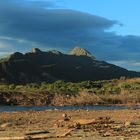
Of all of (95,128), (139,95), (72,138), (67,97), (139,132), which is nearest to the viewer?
(72,138)

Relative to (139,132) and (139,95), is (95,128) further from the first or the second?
(139,95)

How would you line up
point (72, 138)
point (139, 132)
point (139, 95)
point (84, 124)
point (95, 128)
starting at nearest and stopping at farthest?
point (72, 138)
point (139, 132)
point (95, 128)
point (84, 124)
point (139, 95)

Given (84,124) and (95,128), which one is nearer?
(95,128)

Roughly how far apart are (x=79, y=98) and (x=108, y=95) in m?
13.9

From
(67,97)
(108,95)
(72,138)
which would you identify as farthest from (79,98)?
(72,138)

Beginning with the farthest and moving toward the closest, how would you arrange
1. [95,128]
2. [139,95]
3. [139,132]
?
1. [139,95]
2. [95,128]
3. [139,132]

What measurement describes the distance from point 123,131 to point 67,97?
105 m

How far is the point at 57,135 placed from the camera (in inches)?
1038

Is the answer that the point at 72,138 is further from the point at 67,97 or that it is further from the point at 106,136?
the point at 67,97

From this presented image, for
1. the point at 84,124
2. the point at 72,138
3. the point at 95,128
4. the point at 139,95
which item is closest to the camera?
the point at 72,138

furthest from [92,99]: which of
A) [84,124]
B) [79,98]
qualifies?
[84,124]

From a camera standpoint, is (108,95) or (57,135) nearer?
(57,135)

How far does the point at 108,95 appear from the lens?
146 metres

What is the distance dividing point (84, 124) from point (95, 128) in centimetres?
272
